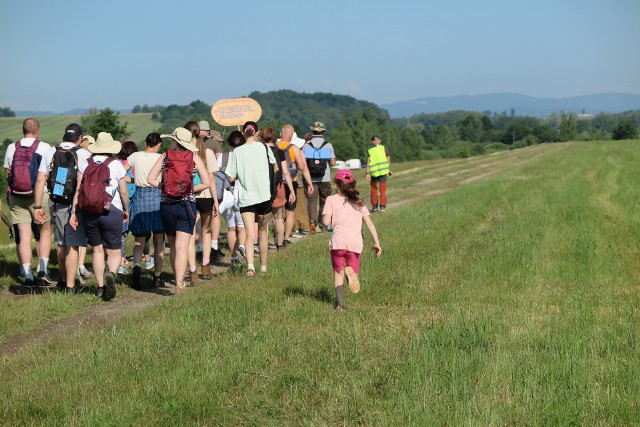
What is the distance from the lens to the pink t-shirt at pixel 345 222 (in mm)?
8430

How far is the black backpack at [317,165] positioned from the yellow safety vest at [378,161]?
10.8 feet

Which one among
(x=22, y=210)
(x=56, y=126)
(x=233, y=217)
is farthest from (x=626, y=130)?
(x=22, y=210)

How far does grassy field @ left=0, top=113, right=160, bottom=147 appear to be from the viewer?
440ft

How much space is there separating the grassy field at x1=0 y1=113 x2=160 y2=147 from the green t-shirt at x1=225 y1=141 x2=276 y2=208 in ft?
388

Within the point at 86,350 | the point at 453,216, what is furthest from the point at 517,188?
the point at 86,350

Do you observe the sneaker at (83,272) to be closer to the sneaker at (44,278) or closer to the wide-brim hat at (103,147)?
the sneaker at (44,278)

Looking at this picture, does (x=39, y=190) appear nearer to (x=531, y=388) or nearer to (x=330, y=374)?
(x=330, y=374)

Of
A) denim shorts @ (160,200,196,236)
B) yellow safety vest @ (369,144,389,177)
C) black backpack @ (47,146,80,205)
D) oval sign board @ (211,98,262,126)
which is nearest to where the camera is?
denim shorts @ (160,200,196,236)

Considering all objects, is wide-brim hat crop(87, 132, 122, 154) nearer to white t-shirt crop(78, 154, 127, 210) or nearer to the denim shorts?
white t-shirt crop(78, 154, 127, 210)

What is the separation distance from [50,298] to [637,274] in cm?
758

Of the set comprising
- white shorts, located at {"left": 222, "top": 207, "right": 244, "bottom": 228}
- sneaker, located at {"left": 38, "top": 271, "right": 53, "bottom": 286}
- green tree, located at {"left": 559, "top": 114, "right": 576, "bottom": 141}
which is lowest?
green tree, located at {"left": 559, "top": 114, "right": 576, "bottom": 141}

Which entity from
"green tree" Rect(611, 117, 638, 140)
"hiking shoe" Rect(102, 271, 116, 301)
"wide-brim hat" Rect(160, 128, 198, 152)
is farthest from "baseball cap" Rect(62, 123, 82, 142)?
"green tree" Rect(611, 117, 638, 140)

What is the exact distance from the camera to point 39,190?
35.4 feet

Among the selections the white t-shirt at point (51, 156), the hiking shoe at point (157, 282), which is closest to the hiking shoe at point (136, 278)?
the hiking shoe at point (157, 282)
